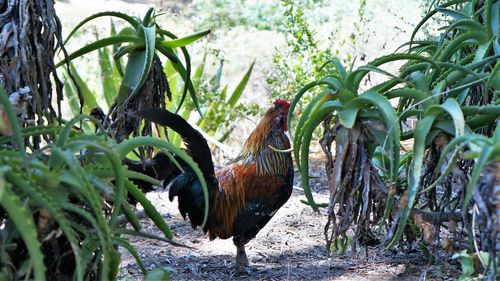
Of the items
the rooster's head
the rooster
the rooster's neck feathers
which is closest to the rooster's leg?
the rooster

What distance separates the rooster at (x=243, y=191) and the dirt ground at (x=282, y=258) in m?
0.22

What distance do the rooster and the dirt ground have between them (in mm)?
219

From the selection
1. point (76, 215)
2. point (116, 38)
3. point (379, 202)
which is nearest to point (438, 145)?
point (379, 202)

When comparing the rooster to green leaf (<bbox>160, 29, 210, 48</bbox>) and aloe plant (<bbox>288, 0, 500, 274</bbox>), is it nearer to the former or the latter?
A: green leaf (<bbox>160, 29, 210, 48</bbox>)

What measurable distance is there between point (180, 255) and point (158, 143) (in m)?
3.04

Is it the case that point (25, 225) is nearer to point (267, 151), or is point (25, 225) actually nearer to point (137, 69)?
point (137, 69)

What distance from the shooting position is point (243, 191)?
543 centimetres

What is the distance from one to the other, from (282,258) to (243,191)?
56cm

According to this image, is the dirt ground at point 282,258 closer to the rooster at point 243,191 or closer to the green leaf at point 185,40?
the rooster at point 243,191

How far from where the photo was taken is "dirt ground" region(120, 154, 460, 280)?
459 centimetres

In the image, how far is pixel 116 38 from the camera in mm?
3715

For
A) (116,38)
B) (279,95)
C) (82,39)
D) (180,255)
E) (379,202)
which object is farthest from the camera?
(82,39)

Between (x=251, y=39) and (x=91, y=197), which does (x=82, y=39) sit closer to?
(x=251, y=39)

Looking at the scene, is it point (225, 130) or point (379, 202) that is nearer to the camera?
point (379, 202)
